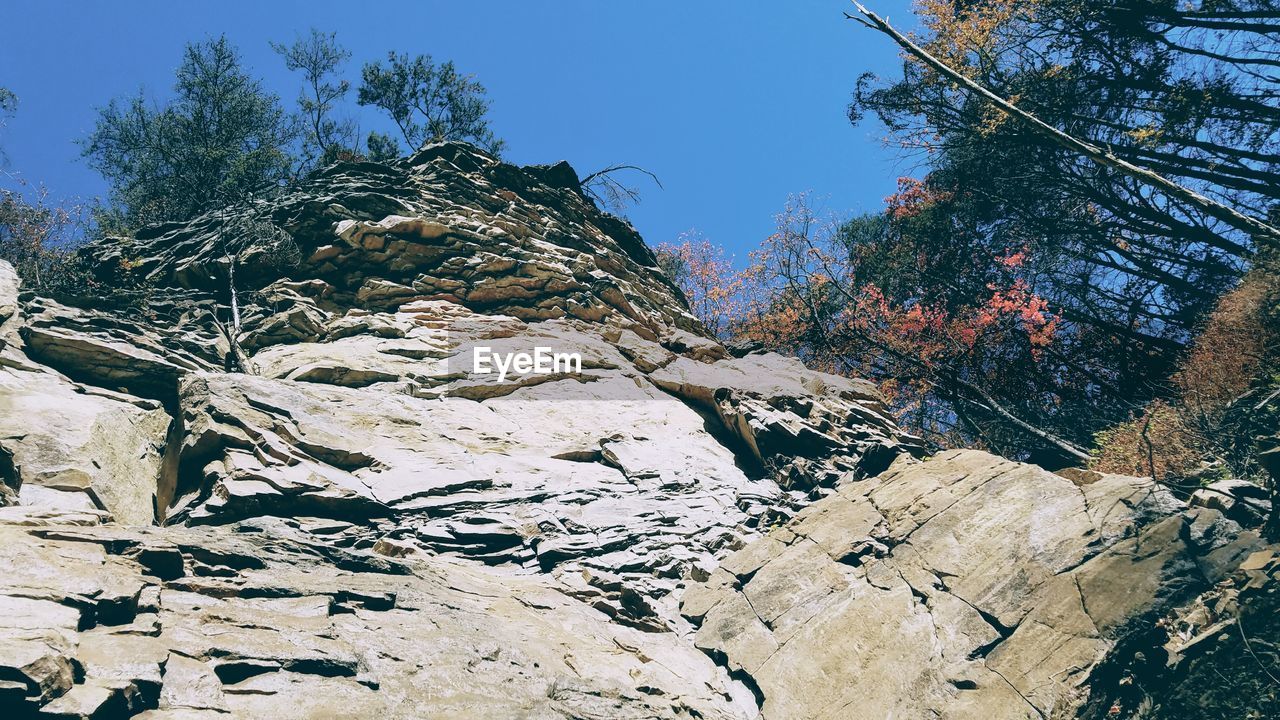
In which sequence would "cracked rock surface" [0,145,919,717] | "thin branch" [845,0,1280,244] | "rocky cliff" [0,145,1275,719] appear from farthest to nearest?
1. "thin branch" [845,0,1280,244]
2. "rocky cliff" [0,145,1275,719]
3. "cracked rock surface" [0,145,919,717]

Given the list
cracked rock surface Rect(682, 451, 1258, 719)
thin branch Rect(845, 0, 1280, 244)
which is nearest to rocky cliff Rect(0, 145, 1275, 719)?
cracked rock surface Rect(682, 451, 1258, 719)

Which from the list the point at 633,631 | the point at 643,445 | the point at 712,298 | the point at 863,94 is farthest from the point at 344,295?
the point at 712,298

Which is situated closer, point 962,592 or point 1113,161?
point 1113,161

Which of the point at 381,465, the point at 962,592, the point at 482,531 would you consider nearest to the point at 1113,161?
the point at 962,592

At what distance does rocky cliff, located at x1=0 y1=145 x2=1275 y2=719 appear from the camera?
23.2 feet

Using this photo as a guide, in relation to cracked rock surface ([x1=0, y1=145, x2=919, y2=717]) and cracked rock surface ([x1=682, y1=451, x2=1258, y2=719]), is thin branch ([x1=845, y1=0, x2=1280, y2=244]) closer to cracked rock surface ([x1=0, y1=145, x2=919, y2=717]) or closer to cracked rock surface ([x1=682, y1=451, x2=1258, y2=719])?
cracked rock surface ([x1=682, y1=451, x2=1258, y2=719])

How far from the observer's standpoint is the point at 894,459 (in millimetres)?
13953

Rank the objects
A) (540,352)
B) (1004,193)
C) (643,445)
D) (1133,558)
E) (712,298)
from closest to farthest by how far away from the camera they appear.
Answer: (1133,558), (643,445), (540,352), (1004,193), (712,298)

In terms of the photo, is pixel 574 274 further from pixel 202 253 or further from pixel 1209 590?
pixel 1209 590

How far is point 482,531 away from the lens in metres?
11.6

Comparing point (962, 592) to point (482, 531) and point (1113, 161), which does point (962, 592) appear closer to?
point (1113, 161)

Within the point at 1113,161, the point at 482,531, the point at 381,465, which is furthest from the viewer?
the point at 381,465

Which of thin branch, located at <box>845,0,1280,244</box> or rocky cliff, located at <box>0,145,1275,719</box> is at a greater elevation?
thin branch, located at <box>845,0,1280,244</box>

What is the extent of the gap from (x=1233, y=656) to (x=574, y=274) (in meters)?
18.0
